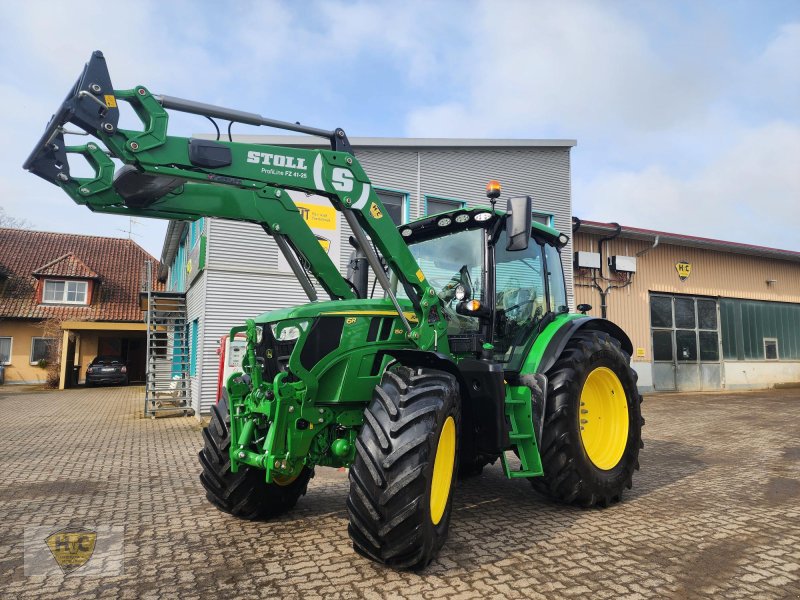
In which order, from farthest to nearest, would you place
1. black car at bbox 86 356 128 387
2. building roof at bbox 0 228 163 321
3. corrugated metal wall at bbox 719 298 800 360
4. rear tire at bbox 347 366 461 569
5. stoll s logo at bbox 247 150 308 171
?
building roof at bbox 0 228 163 321 < black car at bbox 86 356 128 387 < corrugated metal wall at bbox 719 298 800 360 < stoll s logo at bbox 247 150 308 171 < rear tire at bbox 347 366 461 569

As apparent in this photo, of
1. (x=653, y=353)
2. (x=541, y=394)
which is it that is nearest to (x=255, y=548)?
(x=541, y=394)

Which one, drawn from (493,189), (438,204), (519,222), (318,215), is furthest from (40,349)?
(519,222)

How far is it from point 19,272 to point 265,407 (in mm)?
26829

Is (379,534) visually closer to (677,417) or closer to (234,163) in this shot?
(234,163)

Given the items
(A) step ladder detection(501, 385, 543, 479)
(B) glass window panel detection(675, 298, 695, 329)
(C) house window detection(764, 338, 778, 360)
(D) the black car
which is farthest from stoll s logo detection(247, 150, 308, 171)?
(D) the black car

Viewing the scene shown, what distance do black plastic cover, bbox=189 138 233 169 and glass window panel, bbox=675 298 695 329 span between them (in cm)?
1688

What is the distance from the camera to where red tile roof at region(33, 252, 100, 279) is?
24125mm

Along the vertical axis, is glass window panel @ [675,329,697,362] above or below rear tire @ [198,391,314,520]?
above

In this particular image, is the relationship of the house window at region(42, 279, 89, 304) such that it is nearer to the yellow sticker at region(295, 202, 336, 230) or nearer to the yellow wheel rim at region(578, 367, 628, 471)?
the yellow sticker at region(295, 202, 336, 230)

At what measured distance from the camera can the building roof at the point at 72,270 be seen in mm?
24094

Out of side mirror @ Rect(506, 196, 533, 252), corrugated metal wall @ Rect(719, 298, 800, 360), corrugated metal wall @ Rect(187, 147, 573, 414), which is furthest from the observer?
corrugated metal wall @ Rect(719, 298, 800, 360)

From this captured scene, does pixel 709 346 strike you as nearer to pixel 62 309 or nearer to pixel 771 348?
pixel 771 348

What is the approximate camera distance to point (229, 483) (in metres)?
4.28

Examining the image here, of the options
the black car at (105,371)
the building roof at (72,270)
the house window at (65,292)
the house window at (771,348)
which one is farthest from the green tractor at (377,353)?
the house window at (65,292)
